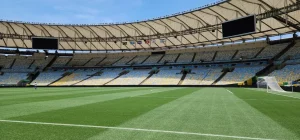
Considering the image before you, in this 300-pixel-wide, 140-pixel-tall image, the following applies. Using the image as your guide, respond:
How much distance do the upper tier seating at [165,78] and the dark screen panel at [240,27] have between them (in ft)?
62.8

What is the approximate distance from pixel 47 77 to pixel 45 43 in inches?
526

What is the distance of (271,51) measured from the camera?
4672cm

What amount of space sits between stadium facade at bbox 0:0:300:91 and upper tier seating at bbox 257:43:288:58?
0.22 ft

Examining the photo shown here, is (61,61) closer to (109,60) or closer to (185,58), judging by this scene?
(109,60)

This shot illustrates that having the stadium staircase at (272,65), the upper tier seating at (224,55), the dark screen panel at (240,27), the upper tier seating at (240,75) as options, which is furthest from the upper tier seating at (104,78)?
the stadium staircase at (272,65)

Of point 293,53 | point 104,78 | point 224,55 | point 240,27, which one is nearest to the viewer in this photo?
point 240,27

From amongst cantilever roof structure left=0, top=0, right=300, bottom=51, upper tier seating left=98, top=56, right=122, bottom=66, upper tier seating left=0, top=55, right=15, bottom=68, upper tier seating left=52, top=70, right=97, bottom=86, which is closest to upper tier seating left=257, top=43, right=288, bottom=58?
cantilever roof structure left=0, top=0, right=300, bottom=51

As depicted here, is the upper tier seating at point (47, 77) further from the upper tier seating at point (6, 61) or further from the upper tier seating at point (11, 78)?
the upper tier seating at point (6, 61)

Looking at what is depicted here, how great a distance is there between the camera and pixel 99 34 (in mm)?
52406

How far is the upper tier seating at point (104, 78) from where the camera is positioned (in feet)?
182

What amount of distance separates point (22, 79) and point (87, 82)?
55.6ft

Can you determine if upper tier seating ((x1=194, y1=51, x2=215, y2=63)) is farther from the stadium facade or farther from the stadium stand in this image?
the stadium stand

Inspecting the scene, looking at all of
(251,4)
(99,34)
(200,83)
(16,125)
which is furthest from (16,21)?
(16,125)

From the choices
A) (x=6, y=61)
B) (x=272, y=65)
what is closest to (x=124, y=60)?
(x=6, y=61)
